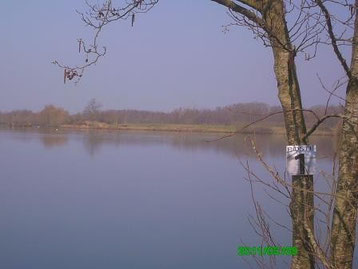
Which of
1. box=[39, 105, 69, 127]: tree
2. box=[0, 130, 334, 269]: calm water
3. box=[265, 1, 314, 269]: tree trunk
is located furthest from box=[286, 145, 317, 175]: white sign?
box=[39, 105, 69, 127]: tree

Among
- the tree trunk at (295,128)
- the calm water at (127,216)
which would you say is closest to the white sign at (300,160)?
the tree trunk at (295,128)

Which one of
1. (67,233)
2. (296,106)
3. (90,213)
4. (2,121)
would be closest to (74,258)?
(67,233)

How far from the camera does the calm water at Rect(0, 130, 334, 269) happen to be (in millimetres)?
4789

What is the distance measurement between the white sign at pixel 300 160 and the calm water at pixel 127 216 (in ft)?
2.19

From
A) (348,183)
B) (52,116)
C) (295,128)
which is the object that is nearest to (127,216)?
(295,128)

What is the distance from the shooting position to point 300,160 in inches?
55.8

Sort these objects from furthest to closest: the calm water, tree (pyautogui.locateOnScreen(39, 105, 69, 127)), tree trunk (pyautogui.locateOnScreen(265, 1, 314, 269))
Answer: tree (pyautogui.locateOnScreen(39, 105, 69, 127)), the calm water, tree trunk (pyautogui.locateOnScreen(265, 1, 314, 269))

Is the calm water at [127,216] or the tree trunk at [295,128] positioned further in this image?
the calm water at [127,216]

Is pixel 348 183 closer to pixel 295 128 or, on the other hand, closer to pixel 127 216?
pixel 295 128

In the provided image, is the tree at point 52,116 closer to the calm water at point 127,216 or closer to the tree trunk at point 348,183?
the calm water at point 127,216

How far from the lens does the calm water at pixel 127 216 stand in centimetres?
479

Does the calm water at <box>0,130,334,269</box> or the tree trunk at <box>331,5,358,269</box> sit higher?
the tree trunk at <box>331,5,358,269</box>

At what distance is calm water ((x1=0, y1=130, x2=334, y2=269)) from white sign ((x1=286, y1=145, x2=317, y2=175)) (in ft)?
2.19

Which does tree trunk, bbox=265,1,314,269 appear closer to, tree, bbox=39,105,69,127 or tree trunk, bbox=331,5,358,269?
tree trunk, bbox=331,5,358,269
